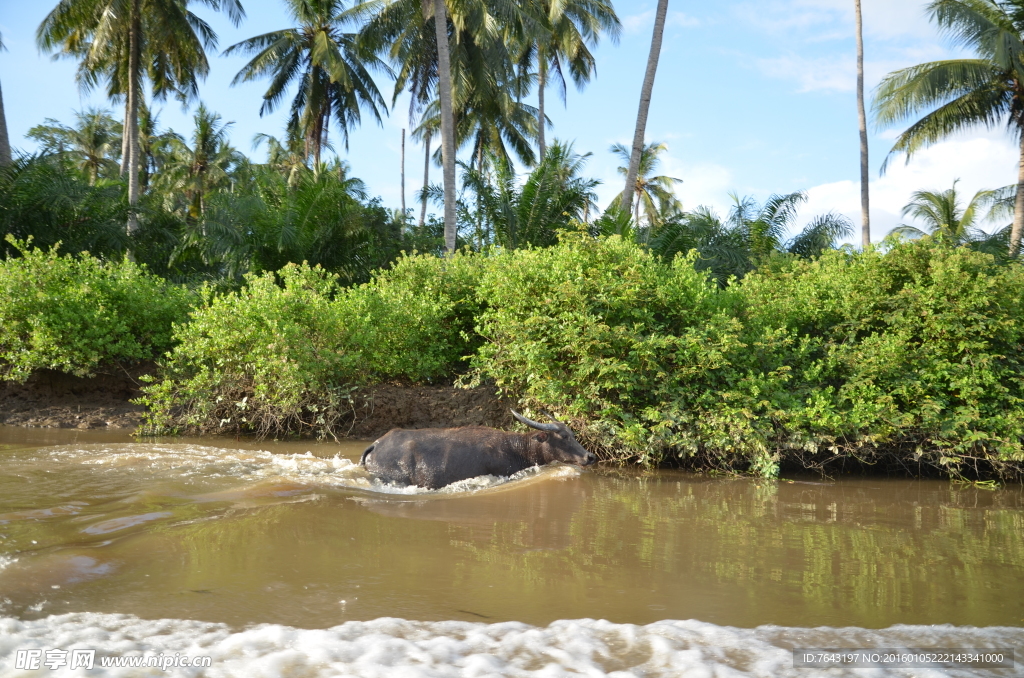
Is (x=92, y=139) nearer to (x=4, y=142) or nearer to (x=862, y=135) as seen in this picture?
(x=4, y=142)

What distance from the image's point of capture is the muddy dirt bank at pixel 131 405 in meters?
9.63

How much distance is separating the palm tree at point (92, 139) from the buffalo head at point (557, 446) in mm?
32683

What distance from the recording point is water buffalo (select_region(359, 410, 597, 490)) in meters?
6.59

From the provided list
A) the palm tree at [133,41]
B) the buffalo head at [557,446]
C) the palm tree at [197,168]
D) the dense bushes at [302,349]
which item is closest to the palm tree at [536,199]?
the dense bushes at [302,349]

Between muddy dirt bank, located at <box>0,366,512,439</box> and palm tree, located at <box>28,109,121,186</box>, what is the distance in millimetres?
25643

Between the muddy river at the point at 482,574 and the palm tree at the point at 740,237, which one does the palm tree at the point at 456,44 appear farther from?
the muddy river at the point at 482,574

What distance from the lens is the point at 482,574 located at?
4.00 metres

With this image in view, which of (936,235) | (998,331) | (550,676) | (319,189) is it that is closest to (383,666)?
(550,676)

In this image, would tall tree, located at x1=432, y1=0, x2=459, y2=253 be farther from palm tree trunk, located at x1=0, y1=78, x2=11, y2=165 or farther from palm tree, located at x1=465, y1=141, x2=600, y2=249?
palm tree trunk, located at x1=0, y1=78, x2=11, y2=165

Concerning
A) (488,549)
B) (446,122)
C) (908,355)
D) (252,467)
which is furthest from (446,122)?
(488,549)

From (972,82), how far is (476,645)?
831 inches

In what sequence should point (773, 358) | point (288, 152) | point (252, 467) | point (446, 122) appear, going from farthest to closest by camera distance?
point (288, 152), point (446, 122), point (773, 358), point (252, 467)

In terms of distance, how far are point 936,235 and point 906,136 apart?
13559mm

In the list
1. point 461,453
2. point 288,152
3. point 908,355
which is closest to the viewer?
point 461,453
